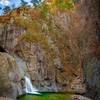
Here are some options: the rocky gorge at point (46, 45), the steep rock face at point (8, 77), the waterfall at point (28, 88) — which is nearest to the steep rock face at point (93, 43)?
the steep rock face at point (8, 77)

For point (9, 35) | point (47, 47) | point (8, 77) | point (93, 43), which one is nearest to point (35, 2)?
point (9, 35)

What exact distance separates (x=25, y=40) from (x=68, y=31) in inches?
144

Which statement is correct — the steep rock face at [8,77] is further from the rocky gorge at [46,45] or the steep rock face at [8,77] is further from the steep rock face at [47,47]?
the steep rock face at [47,47]

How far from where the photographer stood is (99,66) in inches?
146

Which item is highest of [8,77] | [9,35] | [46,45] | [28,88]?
[9,35]

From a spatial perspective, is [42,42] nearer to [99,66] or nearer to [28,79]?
[28,79]

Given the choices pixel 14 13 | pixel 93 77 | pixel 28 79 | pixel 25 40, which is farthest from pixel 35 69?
pixel 93 77

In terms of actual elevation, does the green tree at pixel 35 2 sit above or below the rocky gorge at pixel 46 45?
above

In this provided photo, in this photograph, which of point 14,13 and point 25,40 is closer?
point 25,40

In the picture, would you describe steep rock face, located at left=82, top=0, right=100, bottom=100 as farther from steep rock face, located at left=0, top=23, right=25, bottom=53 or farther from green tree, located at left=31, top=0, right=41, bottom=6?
green tree, located at left=31, top=0, right=41, bottom=6

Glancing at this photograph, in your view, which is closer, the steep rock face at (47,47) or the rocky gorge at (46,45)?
the rocky gorge at (46,45)

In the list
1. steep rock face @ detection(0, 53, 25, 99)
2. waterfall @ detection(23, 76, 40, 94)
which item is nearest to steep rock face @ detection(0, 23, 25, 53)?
waterfall @ detection(23, 76, 40, 94)

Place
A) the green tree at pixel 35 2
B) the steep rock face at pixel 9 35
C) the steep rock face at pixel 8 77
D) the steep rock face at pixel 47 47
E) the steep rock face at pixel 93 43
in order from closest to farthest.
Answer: the steep rock face at pixel 93 43 < the steep rock face at pixel 8 77 < the steep rock face at pixel 47 47 < the steep rock face at pixel 9 35 < the green tree at pixel 35 2

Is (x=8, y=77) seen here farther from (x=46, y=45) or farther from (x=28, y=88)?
(x=46, y=45)
